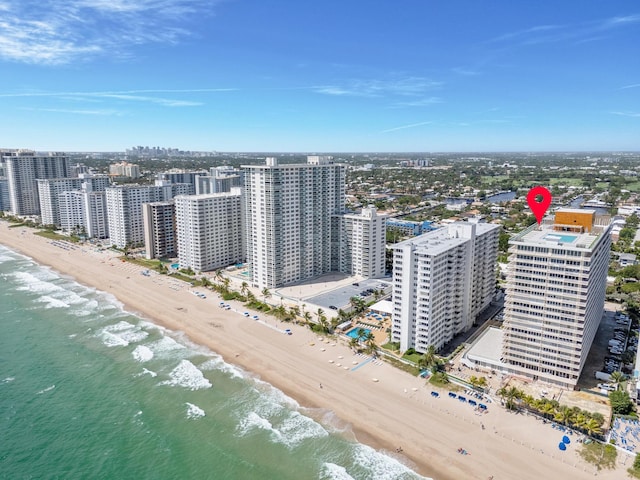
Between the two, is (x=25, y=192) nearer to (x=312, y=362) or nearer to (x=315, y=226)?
(x=315, y=226)

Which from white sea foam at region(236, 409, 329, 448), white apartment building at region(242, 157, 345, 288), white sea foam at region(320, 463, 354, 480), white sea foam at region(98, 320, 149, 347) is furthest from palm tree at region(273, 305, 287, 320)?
white sea foam at region(320, 463, 354, 480)

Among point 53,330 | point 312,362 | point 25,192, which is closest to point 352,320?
point 312,362

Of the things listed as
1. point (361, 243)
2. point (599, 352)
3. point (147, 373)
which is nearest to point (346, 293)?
point (361, 243)

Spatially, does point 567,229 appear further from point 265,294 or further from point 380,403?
point 265,294

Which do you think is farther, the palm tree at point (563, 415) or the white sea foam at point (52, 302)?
the white sea foam at point (52, 302)

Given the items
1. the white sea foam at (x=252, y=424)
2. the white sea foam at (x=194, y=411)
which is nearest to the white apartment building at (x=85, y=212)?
the white sea foam at (x=194, y=411)

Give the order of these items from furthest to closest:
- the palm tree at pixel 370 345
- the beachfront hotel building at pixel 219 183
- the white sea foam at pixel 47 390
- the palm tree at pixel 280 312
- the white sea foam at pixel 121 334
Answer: the beachfront hotel building at pixel 219 183
the palm tree at pixel 280 312
the white sea foam at pixel 121 334
the palm tree at pixel 370 345
the white sea foam at pixel 47 390

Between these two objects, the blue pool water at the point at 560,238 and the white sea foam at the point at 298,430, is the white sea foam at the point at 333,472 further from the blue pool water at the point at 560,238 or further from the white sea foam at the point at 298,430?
the blue pool water at the point at 560,238
